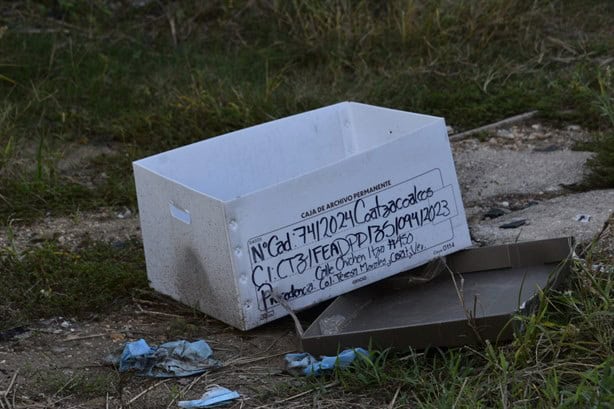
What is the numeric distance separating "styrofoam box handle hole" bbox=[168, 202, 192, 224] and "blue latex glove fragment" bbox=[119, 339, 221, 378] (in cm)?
40

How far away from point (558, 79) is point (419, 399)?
291cm

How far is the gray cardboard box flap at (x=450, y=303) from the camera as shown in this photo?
307 centimetres

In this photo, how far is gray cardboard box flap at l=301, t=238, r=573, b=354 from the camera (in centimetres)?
307

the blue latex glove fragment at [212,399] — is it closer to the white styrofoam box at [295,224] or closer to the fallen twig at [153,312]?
the white styrofoam box at [295,224]

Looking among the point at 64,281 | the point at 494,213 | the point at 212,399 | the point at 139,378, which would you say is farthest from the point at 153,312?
the point at 494,213

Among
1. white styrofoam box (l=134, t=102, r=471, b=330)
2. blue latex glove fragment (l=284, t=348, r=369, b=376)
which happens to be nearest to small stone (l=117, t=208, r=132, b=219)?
white styrofoam box (l=134, t=102, r=471, b=330)

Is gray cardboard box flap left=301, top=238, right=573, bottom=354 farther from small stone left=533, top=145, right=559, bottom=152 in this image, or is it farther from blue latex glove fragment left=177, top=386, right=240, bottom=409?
small stone left=533, top=145, right=559, bottom=152

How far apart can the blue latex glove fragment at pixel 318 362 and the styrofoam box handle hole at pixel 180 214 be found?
562 mm

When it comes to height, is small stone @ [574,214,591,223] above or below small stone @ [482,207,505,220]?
above

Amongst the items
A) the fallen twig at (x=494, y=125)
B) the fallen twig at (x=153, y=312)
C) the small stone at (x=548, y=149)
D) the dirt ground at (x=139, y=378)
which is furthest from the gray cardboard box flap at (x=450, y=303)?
the fallen twig at (x=494, y=125)

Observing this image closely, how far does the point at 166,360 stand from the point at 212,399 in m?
0.28

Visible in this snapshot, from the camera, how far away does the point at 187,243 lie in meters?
3.46

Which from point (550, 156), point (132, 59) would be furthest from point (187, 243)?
point (132, 59)

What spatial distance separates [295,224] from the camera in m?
3.35
